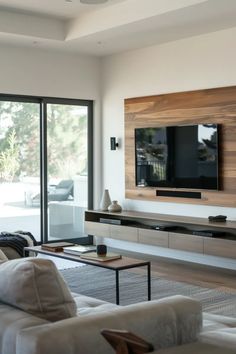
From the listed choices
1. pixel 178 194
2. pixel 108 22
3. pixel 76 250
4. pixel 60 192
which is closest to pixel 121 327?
pixel 76 250

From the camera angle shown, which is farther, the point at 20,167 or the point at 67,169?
the point at 67,169

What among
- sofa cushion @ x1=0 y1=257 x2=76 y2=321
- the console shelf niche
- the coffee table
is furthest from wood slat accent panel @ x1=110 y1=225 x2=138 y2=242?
sofa cushion @ x1=0 y1=257 x2=76 y2=321

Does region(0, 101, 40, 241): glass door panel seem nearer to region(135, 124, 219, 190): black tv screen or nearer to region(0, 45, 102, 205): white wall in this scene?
region(0, 45, 102, 205): white wall

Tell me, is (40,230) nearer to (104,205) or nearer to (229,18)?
(104,205)

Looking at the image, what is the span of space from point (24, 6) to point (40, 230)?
3.07 m

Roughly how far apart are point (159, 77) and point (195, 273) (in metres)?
2.57

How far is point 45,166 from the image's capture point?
303 inches

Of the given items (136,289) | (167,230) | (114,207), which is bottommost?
(136,289)

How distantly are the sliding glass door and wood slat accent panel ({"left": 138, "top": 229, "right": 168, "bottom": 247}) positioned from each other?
1586 millimetres

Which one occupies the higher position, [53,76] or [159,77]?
[53,76]

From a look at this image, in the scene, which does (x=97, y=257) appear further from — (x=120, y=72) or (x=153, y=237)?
(x=120, y=72)

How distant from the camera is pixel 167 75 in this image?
7039mm

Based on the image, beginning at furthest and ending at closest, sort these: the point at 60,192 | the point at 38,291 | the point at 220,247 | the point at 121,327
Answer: the point at 60,192
the point at 220,247
the point at 38,291
the point at 121,327

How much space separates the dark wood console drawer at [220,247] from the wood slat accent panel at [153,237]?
62 centimetres
